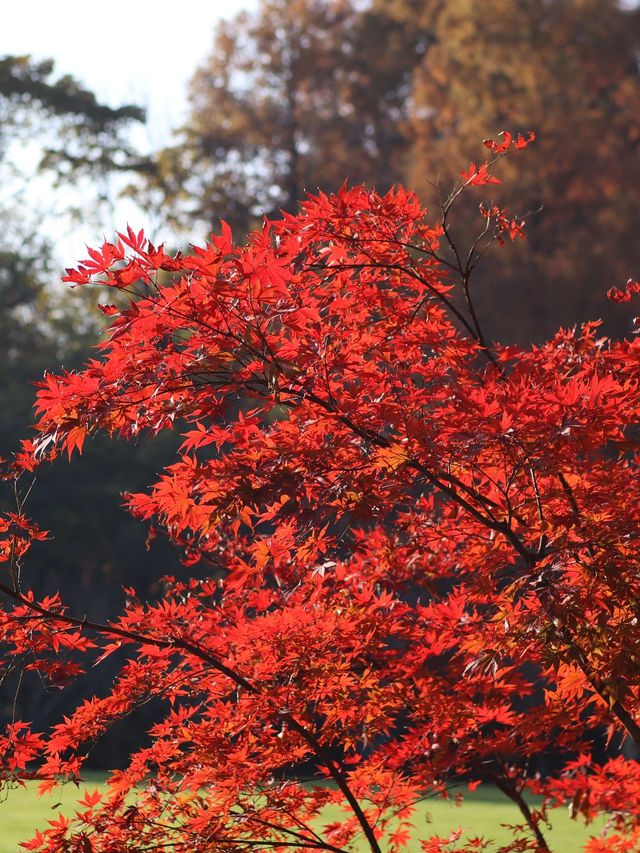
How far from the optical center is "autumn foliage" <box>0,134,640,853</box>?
2703 mm

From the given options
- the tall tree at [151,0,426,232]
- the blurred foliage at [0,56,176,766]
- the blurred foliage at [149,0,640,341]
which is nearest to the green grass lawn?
the blurred foliage at [0,56,176,766]

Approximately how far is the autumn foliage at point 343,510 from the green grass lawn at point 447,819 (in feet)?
13.7

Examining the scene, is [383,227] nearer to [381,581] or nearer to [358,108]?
[381,581]

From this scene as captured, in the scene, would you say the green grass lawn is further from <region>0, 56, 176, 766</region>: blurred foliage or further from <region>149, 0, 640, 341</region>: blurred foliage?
<region>149, 0, 640, 341</region>: blurred foliage

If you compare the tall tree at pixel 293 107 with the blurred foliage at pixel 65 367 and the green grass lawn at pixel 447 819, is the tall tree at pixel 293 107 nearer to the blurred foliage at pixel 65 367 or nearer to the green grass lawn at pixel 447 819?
the blurred foliage at pixel 65 367

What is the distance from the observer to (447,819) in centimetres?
926

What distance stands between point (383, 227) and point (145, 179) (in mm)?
20406

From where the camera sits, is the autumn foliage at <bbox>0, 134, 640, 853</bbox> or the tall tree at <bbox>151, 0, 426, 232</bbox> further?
the tall tree at <bbox>151, 0, 426, 232</bbox>

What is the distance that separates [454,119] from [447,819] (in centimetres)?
1452

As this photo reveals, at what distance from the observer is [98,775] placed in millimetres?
12453

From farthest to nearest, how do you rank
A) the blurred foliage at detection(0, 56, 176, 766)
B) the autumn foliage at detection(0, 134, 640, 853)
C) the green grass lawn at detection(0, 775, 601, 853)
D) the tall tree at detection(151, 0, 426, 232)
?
the tall tree at detection(151, 0, 426, 232) < the blurred foliage at detection(0, 56, 176, 766) < the green grass lawn at detection(0, 775, 601, 853) < the autumn foliage at detection(0, 134, 640, 853)

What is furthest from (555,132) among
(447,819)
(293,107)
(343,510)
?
(343,510)

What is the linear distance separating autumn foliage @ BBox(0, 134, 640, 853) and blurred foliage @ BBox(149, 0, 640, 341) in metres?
12.1

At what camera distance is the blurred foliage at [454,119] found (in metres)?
16.5
